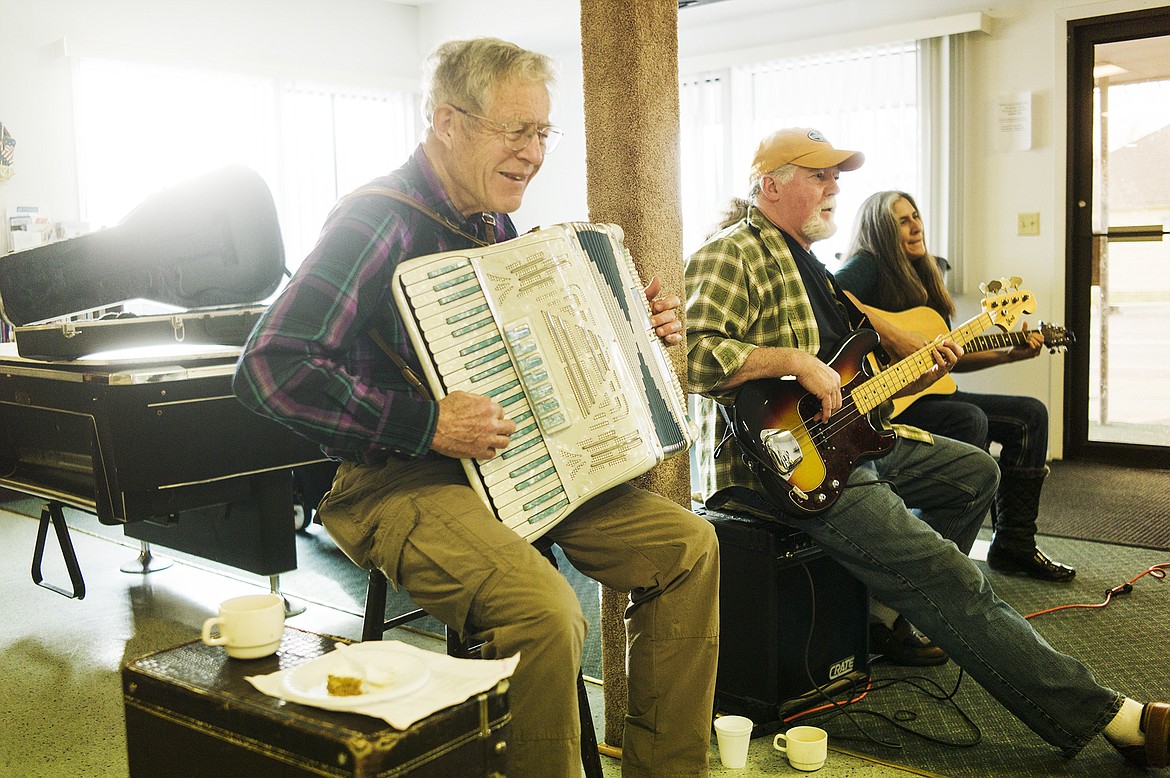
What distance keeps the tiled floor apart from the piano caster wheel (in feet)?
0.11

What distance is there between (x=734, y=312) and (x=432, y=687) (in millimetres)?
1241

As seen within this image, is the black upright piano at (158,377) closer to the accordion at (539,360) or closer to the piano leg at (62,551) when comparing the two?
the piano leg at (62,551)

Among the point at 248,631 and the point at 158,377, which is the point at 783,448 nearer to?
the point at 248,631

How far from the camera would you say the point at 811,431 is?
2.17 m

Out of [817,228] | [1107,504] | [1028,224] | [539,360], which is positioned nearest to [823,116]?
[1028,224]

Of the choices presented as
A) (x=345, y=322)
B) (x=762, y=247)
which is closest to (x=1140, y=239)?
(x=762, y=247)

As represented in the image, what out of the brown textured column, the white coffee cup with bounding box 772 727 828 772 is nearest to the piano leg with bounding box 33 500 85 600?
the brown textured column

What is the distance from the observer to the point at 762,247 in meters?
2.33

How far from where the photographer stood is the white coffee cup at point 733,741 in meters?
1.98

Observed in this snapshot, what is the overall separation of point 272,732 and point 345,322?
649mm

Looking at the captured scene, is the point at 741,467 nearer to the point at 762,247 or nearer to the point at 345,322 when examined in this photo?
the point at 762,247

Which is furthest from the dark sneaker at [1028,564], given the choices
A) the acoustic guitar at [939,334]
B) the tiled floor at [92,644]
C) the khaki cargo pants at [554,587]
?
the khaki cargo pants at [554,587]

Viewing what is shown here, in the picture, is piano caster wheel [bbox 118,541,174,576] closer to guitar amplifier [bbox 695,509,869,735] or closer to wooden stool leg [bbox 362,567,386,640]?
wooden stool leg [bbox 362,567,386,640]

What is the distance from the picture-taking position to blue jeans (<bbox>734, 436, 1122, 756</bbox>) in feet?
6.38
